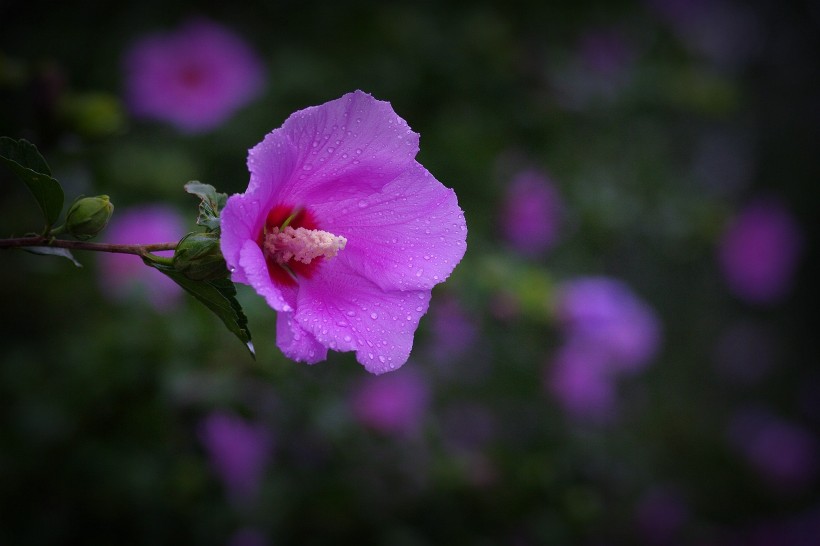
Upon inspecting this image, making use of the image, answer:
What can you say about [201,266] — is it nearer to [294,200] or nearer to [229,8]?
[294,200]

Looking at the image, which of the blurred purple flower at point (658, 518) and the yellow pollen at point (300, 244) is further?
the blurred purple flower at point (658, 518)

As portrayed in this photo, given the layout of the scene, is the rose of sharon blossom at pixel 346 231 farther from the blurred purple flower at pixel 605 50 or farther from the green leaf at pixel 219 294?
the blurred purple flower at pixel 605 50

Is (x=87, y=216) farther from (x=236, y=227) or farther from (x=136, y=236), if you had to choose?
(x=136, y=236)

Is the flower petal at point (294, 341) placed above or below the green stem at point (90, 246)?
below

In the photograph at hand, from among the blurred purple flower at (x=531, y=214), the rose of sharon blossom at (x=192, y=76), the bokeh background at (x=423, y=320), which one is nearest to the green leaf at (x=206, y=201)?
the bokeh background at (x=423, y=320)

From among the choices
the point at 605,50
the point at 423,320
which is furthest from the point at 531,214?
the point at 605,50

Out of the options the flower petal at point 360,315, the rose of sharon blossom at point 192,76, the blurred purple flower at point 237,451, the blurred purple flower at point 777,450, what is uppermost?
the flower petal at point 360,315

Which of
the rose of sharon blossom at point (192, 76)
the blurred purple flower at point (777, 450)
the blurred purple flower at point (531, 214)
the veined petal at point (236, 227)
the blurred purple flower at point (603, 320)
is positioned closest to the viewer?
the veined petal at point (236, 227)

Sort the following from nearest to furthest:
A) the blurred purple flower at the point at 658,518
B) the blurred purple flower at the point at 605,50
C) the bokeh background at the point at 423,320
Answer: the bokeh background at the point at 423,320
the blurred purple flower at the point at 605,50
the blurred purple flower at the point at 658,518

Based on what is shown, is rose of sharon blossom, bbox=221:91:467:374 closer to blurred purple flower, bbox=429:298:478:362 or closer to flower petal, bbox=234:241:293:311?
flower petal, bbox=234:241:293:311

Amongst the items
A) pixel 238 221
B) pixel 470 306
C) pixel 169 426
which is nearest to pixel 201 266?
pixel 238 221
